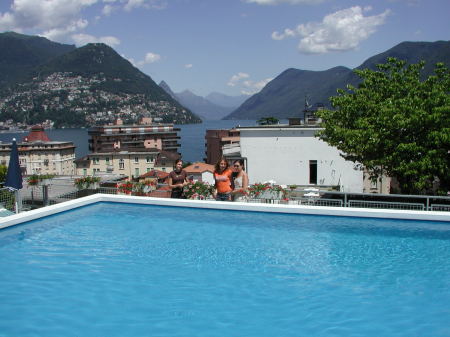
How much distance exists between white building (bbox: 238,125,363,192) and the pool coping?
17484 millimetres

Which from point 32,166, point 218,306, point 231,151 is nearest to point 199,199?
point 218,306

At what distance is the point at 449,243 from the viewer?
27.8 feet

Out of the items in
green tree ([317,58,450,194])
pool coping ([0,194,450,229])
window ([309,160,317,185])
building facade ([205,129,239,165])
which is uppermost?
building facade ([205,129,239,165])

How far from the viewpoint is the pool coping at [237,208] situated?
31.4ft

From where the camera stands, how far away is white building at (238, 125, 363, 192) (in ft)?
91.3

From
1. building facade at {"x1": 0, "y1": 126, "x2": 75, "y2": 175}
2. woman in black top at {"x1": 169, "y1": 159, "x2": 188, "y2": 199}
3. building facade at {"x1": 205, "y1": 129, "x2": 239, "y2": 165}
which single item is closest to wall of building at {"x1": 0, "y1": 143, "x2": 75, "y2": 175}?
building facade at {"x1": 0, "y1": 126, "x2": 75, "y2": 175}

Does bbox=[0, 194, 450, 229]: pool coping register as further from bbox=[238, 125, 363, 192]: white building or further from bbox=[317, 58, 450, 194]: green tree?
bbox=[238, 125, 363, 192]: white building

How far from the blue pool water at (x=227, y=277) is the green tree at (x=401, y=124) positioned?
4.95 m

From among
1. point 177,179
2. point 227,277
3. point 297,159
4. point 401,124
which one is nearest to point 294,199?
point 177,179

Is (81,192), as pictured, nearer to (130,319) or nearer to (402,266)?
(130,319)

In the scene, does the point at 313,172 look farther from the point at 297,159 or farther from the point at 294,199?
the point at 294,199

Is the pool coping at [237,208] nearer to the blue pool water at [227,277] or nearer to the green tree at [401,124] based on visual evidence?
the blue pool water at [227,277]

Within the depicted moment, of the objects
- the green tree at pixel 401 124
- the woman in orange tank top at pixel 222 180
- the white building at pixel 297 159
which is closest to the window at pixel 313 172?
the white building at pixel 297 159

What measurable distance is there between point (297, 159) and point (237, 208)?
17.9 meters
